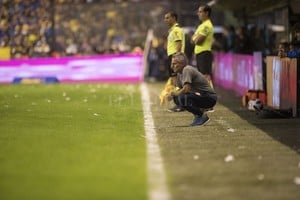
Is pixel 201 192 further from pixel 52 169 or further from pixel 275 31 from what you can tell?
pixel 275 31

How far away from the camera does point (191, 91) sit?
12.2 meters

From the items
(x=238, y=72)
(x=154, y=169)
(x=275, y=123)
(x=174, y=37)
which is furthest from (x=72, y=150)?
(x=238, y=72)

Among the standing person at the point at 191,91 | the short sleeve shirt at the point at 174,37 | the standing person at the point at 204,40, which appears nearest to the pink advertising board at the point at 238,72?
the standing person at the point at 204,40

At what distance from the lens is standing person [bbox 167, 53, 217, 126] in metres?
11.8

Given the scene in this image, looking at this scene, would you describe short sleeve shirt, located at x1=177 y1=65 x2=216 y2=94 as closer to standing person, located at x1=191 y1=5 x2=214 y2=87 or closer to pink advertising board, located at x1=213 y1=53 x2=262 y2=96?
standing person, located at x1=191 y1=5 x2=214 y2=87

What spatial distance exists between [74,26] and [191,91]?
781 inches

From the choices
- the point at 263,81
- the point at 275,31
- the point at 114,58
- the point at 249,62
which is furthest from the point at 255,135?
the point at 114,58

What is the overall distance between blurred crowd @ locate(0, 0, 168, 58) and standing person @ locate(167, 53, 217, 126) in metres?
18.0

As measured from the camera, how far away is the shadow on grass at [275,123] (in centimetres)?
1065

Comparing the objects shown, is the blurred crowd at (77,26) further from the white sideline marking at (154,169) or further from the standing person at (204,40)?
the white sideline marking at (154,169)

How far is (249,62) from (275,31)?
27.0ft

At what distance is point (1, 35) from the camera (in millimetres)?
30359

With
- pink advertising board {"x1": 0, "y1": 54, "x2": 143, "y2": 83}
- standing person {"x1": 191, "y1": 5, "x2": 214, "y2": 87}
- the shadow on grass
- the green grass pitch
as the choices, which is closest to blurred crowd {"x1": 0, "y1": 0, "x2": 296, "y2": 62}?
pink advertising board {"x1": 0, "y1": 54, "x2": 143, "y2": 83}

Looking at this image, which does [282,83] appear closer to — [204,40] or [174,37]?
[204,40]
